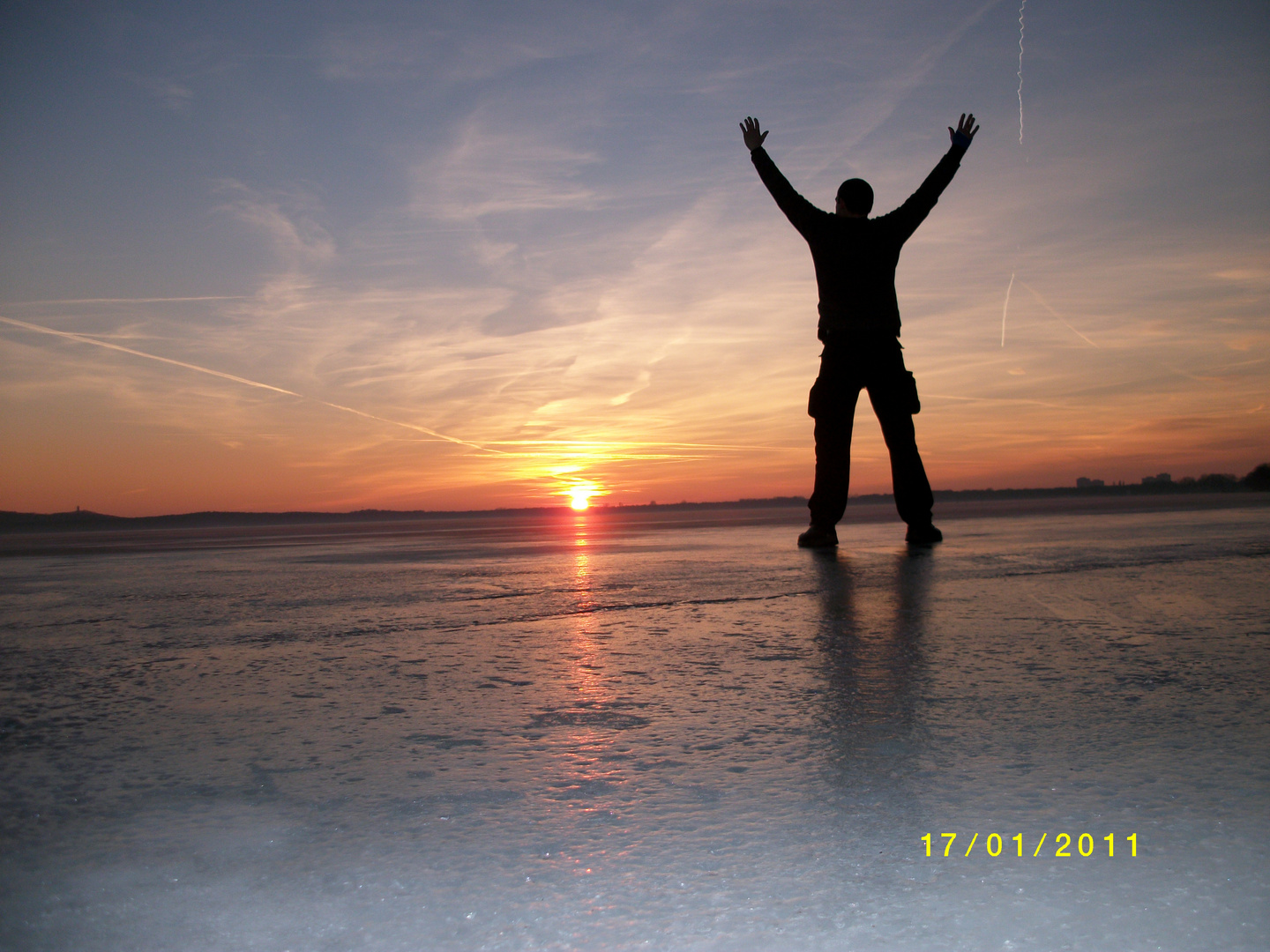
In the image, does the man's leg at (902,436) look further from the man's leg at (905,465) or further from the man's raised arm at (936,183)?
the man's raised arm at (936,183)

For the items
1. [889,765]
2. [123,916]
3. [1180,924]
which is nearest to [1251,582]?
[889,765]

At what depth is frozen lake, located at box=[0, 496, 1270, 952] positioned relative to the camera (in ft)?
3.12

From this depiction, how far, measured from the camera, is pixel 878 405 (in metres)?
5.91

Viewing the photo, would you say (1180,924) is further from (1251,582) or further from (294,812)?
(1251,582)

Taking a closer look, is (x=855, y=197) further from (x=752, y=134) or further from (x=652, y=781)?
(x=652, y=781)

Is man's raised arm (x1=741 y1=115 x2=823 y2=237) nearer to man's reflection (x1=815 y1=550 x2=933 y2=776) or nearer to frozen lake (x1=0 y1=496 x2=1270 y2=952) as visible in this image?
man's reflection (x1=815 y1=550 x2=933 y2=776)

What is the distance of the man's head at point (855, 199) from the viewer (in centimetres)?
586

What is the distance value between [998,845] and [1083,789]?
0.25 m

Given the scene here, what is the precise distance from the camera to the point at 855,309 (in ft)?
19.1

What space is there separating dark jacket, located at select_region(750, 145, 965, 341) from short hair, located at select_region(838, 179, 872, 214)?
0.37 ft
